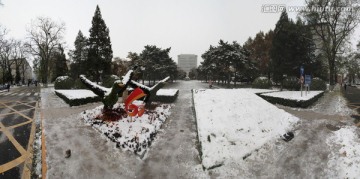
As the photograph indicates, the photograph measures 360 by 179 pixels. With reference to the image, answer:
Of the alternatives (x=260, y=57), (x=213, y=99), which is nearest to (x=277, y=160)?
(x=213, y=99)

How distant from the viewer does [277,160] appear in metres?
7.50

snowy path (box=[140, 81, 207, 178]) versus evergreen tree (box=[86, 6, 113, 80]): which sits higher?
evergreen tree (box=[86, 6, 113, 80])

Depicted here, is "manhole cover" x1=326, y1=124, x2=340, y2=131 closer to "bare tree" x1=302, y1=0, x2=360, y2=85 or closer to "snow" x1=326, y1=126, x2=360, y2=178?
"snow" x1=326, y1=126, x2=360, y2=178

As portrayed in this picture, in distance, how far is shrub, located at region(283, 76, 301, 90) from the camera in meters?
28.6

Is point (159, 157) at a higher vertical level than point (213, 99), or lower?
lower

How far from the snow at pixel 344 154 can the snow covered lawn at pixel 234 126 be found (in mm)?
1974

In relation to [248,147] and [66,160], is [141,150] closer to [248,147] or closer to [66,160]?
[66,160]

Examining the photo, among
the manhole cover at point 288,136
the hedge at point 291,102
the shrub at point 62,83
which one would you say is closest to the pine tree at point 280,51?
the hedge at point 291,102

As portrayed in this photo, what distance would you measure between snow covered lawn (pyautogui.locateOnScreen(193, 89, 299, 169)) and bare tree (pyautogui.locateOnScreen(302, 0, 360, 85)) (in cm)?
2146

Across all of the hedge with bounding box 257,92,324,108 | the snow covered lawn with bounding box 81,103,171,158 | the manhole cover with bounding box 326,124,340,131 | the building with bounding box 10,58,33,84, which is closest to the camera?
the snow covered lawn with bounding box 81,103,171,158

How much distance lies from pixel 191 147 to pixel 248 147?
223cm

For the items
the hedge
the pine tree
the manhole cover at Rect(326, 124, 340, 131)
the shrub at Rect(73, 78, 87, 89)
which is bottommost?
the manhole cover at Rect(326, 124, 340, 131)

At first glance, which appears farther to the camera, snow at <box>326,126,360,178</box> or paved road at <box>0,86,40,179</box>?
snow at <box>326,126,360,178</box>

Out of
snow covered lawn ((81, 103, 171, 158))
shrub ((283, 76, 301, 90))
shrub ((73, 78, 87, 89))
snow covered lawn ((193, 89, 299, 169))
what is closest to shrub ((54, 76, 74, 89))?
shrub ((73, 78, 87, 89))
